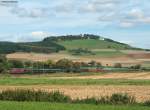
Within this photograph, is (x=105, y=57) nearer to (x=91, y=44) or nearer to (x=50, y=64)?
(x=91, y=44)

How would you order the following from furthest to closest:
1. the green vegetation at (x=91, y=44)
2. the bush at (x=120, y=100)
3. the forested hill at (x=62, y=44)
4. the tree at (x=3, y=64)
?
the green vegetation at (x=91, y=44)
the forested hill at (x=62, y=44)
the tree at (x=3, y=64)
the bush at (x=120, y=100)

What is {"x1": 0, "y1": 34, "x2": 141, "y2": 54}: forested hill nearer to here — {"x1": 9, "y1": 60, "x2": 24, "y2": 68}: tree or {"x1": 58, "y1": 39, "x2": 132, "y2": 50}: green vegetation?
{"x1": 58, "y1": 39, "x2": 132, "y2": 50}: green vegetation

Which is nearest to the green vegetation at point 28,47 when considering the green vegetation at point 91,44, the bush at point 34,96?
the green vegetation at point 91,44

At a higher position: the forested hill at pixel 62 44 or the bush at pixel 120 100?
the forested hill at pixel 62 44

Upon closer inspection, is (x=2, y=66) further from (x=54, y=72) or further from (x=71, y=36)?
(x=71, y=36)

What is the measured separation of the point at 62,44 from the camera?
16850 cm

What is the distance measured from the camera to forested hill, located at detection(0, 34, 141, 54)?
152500 mm

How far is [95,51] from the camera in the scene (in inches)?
6161

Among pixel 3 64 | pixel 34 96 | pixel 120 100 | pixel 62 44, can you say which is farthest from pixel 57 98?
pixel 62 44

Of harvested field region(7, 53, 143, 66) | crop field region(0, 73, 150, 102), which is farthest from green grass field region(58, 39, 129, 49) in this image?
crop field region(0, 73, 150, 102)

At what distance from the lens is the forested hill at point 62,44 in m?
152

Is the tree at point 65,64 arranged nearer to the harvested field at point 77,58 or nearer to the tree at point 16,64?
the tree at point 16,64

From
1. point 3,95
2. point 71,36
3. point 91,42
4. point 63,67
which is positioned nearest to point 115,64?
point 63,67

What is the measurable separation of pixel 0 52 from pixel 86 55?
25.9m
